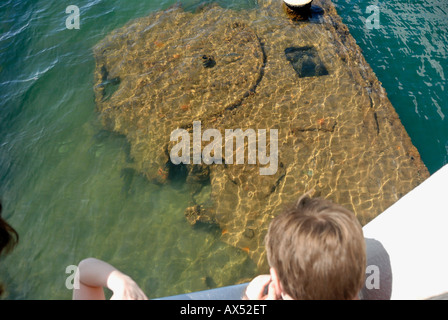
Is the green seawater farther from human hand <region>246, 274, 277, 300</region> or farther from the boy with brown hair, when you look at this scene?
the boy with brown hair

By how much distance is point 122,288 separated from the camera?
1929 millimetres

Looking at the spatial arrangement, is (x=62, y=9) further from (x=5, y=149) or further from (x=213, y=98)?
(x=213, y=98)

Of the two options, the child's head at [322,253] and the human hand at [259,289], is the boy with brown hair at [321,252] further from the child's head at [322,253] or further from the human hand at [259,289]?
the human hand at [259,289]

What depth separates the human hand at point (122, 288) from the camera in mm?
1899

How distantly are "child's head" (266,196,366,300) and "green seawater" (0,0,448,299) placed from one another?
3134 millimetres

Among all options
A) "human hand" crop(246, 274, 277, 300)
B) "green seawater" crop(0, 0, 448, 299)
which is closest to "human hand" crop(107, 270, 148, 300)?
"human hand" crop(246, 274, 277, 300)

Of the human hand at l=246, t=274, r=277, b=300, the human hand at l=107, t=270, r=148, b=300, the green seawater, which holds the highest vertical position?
the human hand at l=107, t=270, r=148, b=300

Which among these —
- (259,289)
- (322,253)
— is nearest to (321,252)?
(322,253)

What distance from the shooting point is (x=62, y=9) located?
961 cm

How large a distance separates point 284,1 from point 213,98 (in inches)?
168

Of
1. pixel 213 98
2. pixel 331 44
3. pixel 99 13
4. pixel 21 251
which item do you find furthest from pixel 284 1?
pixel 21 251

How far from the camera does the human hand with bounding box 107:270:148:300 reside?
1899 millimetres
